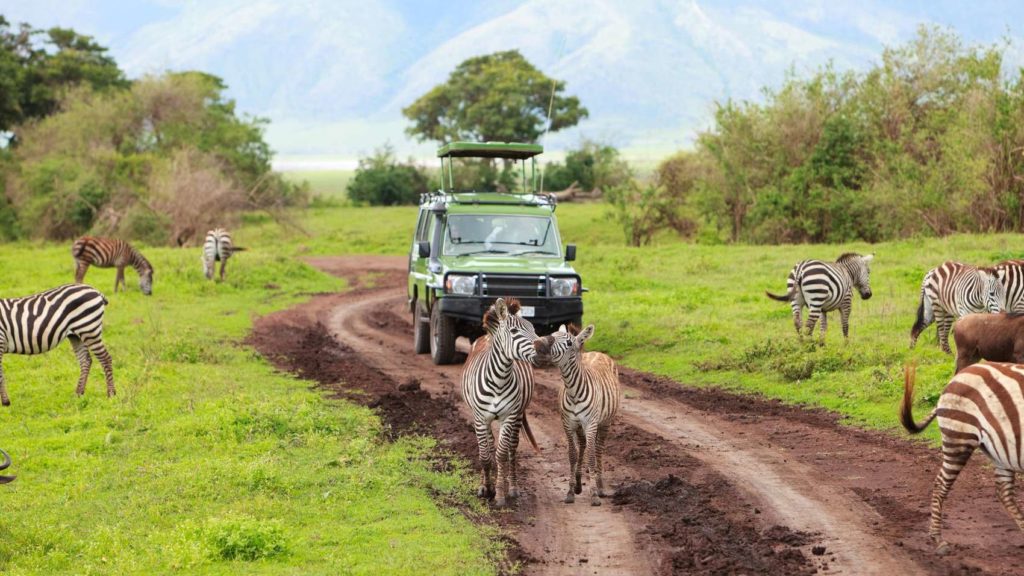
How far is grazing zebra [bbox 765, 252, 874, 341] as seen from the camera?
Result: 17562 millimetres

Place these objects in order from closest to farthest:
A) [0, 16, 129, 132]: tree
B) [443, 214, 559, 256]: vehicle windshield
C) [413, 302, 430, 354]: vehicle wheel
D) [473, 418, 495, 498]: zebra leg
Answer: [473, 418, 495, 498]: zebra leg, [443, 214, 559, 256]: vehicle windshield, [413, 302, 430, 354]: vehicle wheel, [0, 16, 129, 132]: tree

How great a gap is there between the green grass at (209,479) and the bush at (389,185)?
4321 cm

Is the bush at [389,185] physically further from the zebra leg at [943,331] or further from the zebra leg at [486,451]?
the zebra leg at [486,451]

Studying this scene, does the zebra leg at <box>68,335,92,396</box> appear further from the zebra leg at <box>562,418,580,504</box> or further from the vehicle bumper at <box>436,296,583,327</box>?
the zebra leg at <box>562,418,580,504</box>

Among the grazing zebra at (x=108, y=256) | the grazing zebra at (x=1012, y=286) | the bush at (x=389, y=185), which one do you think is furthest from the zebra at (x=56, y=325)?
the bush at (x=389, y=185)

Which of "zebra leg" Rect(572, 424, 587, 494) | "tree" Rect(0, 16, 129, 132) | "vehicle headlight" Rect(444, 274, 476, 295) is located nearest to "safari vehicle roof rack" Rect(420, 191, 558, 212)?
"vehicle headlight" Rect(444, 274, 476, 295)

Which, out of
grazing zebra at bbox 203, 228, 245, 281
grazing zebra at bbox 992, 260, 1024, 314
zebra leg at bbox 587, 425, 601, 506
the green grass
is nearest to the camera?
the green grass

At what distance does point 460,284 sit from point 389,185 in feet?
150

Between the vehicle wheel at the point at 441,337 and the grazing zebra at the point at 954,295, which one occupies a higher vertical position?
the grazing zebra at the point at 954,295

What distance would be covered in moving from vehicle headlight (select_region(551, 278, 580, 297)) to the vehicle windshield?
1.15m

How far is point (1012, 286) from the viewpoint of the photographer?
15.5m

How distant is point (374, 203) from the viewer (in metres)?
62.6

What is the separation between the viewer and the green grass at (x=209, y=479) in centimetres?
830

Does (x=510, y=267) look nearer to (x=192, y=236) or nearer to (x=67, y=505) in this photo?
(x=67, y=505)
